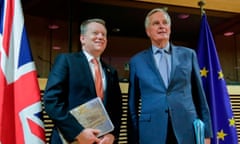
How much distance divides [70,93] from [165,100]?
1.88ft

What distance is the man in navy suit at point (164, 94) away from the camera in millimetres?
1945

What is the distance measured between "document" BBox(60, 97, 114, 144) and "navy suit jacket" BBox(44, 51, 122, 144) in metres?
0.04

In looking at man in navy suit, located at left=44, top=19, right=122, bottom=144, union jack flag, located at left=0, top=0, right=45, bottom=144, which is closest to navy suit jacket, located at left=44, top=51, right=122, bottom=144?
man in navy suit, located at left=44, top=19, right=122, bottom=144

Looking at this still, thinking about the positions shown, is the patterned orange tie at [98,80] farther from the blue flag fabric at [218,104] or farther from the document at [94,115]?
the blue flag fabric at [218,104]

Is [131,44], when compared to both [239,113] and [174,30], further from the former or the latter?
[239,113]

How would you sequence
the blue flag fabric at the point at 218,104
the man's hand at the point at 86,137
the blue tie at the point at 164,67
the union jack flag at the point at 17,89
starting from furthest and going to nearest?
the blue flag fabric at the point at 218,104, the blue tie at the point at 164,67, the union jack flag at the point at 17,89, the man's hand at the point at 86,137

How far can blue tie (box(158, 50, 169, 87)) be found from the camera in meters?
2.02

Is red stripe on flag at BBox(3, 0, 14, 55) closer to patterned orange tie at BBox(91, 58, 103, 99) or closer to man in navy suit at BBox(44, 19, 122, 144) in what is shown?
man in navy suit at BBox(44, 19, 122, 144)

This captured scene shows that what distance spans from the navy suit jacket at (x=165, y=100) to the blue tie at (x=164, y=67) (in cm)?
3

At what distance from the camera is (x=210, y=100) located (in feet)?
8.86

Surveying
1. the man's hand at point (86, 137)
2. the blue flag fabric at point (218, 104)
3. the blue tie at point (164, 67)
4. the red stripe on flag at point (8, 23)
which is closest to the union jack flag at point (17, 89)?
the red stripe on flag at point (8, 23)

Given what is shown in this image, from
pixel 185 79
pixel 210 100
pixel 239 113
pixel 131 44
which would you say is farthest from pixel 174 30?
pixel 185 79

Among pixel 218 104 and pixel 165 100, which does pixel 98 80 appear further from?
pixel 218 104

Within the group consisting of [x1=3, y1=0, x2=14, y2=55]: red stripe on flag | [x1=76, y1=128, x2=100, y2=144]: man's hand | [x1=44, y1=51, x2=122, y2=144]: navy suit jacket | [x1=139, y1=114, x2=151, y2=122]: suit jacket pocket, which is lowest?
[x1=76, y1=128, x2=100, y2=144]: man's hand
